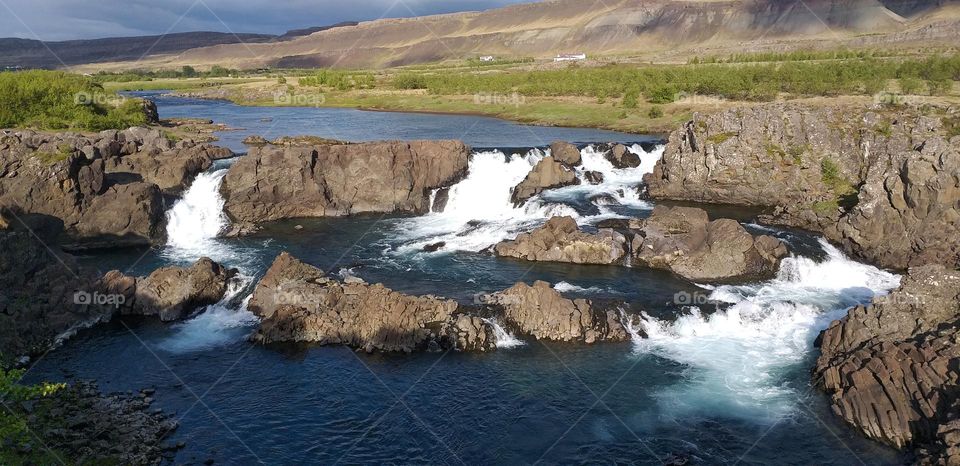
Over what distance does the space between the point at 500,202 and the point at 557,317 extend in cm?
2522

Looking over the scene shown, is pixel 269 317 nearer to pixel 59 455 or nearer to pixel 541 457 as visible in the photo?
pixel 59 455

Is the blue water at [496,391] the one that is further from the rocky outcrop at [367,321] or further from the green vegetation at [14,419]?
the green vegetation at [14,419]

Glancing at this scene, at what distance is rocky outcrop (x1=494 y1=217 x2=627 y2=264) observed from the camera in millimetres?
43062

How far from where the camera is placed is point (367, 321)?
33469 mm

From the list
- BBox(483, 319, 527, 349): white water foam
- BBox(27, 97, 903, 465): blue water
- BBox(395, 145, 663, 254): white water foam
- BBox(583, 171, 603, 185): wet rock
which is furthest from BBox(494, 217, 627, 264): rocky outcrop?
BBox(583, 171, 603, 185): wet rock

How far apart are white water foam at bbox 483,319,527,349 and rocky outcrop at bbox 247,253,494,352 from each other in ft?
1.44

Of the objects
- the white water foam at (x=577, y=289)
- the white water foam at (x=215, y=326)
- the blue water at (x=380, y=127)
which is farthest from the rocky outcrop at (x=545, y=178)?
the white water foam at (x=215, y=326)

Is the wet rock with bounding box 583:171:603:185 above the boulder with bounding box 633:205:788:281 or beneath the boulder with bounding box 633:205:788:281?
above

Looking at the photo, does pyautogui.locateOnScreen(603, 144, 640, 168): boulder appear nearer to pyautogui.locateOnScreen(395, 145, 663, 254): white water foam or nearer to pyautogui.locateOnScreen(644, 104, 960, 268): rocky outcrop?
pyautogui.locateOnScreen(395, 145, 663, 254): white water foam

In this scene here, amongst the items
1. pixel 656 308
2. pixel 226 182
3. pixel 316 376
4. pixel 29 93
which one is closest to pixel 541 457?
pixel 316 376

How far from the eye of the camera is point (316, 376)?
3034 cm

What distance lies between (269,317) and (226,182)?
25.2 m

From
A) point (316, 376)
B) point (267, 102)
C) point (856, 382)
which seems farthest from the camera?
point (267, 102)

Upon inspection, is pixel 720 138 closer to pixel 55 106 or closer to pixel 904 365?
pixel 904 365
